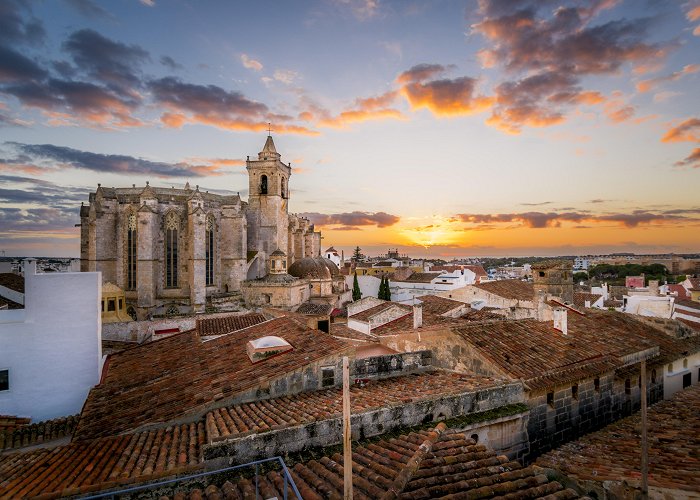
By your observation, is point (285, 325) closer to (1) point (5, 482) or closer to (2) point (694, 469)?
(1) point (5, 482)

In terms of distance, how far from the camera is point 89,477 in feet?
21.0

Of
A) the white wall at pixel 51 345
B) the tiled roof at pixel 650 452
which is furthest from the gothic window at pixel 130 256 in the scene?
the tiled roof at pixel 650 452

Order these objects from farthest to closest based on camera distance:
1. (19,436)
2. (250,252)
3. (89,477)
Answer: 1. (250,252)
2. (19,436)
3. (89,477)

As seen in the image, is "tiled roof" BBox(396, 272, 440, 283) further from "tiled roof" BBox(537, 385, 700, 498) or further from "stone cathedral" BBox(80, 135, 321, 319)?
"tiled roof" BBox(537, 385, 700, 498)

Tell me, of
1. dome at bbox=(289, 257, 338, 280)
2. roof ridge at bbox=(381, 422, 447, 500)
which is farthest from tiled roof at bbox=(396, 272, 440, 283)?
roof ridge at bbox=(381, 422, 447, 500)

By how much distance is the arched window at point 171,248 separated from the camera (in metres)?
37.5

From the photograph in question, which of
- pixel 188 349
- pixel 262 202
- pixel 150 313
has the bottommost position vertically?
pixel 150 313

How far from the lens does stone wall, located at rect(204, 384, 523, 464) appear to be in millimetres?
6324

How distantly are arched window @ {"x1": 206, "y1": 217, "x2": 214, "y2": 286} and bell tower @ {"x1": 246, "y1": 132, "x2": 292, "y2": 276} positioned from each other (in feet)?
19.0

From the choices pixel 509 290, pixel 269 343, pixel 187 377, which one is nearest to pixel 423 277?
pixel 509 290

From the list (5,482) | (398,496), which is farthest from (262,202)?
(398,496)

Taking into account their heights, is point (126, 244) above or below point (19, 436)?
above

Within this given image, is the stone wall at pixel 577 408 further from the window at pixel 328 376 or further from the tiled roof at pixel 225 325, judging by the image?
the tiled roof at pixel 225 325

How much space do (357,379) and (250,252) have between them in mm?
36408
